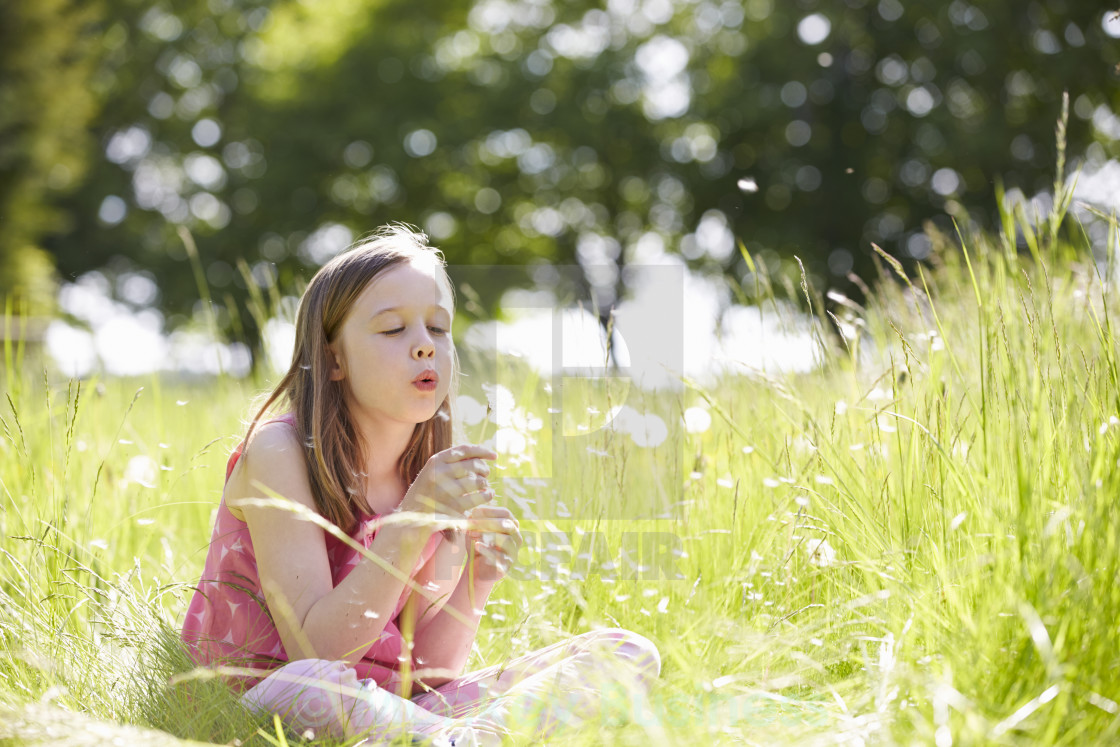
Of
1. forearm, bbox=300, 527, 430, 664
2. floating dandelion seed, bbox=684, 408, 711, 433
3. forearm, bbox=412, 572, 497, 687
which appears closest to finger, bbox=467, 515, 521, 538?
forearm, bbox=300, 527, 430, 664

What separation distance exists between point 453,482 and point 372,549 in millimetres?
193

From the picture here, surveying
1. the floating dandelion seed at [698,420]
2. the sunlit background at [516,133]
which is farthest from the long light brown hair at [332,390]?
the sunlit background at [516,133]

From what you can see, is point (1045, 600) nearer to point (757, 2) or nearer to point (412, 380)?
point (412, 380)

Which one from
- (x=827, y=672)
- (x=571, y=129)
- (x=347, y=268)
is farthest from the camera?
(x=571, y=129)

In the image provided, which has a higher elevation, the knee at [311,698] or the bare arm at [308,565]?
the bare arm at [308,565]

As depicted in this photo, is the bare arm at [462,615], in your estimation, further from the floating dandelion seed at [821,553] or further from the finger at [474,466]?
the floating dandelion seed at [821,553]

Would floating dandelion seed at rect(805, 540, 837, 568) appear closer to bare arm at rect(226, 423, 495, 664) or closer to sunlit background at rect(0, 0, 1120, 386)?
bare arm at rect(226, 423, 495, 664)

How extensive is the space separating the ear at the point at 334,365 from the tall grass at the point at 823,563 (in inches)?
10.6

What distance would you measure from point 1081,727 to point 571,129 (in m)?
16.2

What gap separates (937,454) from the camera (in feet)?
5.14

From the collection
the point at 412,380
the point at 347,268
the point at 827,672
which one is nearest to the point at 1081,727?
the point at 827,672

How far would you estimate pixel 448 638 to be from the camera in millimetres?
1773

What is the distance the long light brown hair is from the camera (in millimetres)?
1688

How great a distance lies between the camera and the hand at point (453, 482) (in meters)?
1.49
